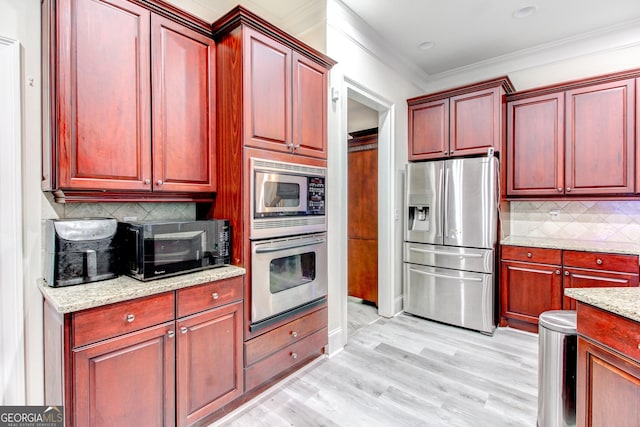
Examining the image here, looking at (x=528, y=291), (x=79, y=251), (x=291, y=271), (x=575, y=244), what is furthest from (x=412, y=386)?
(x=79, y=251)

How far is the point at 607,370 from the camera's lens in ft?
4.15

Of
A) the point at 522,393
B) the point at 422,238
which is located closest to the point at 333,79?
the point at 422,238

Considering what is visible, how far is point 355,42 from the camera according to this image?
291 centimetres

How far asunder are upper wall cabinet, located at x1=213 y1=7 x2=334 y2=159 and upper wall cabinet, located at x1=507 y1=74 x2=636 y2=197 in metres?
2.34

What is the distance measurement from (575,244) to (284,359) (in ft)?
9.66

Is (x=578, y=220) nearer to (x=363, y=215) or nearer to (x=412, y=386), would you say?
(x=363, y=215)

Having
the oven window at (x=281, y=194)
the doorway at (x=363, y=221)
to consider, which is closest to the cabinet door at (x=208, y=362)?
the oven window at (x=281, y=194)

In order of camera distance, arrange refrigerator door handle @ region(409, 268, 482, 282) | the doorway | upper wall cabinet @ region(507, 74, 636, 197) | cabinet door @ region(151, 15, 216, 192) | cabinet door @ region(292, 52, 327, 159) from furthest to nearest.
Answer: the doorway, refrigerator door handle @ region(409, 268, 482, 282), upper wall cabinet @ region(507, 74, 636, 197), cabinet door @ region(292, 52, 327, 159), cabinet door @ region(151, 15, 216, 192)

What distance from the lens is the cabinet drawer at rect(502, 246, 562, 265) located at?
2951mm

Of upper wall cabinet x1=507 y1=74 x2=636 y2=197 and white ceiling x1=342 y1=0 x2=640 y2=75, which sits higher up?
white ceiling x1=342 y1=0 x2=640 y2=75

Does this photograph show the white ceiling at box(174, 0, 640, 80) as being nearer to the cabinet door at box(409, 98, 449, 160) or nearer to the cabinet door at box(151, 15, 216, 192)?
the cabinet door at box(151, 15, 216, 192)

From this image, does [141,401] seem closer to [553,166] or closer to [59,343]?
[59,343]

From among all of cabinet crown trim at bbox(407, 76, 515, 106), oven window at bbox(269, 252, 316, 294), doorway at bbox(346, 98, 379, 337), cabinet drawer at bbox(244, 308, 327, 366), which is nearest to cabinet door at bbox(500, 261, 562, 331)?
doorway at bbox(346, 98, 379, 337)

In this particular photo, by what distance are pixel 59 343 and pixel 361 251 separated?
327cm
